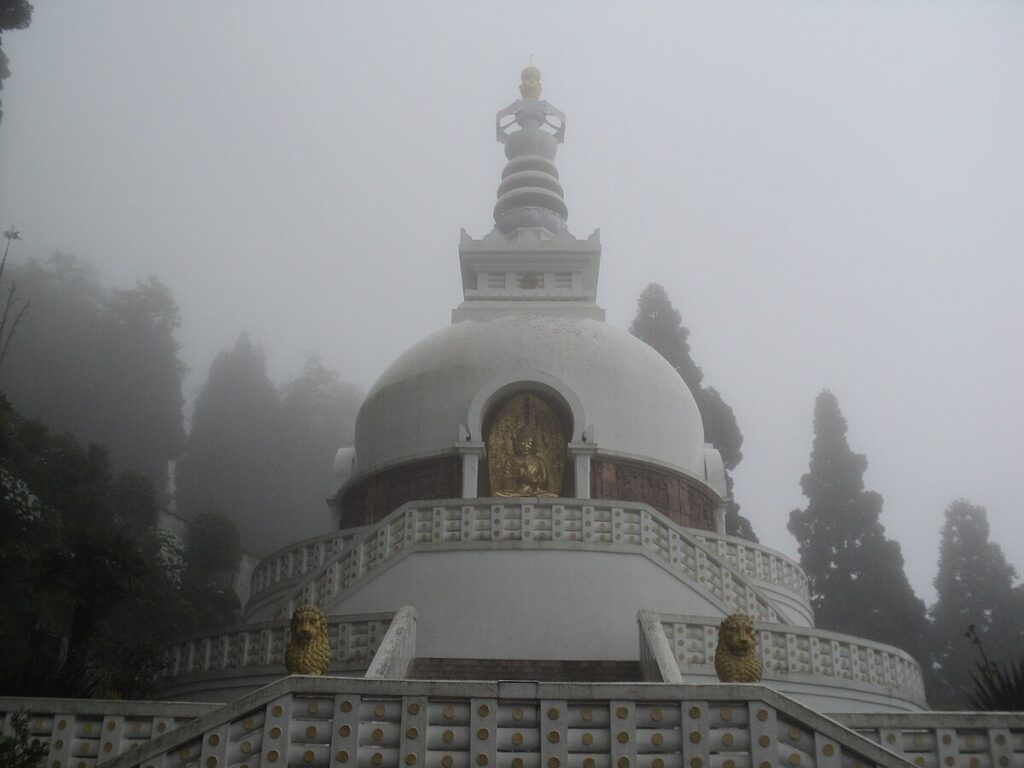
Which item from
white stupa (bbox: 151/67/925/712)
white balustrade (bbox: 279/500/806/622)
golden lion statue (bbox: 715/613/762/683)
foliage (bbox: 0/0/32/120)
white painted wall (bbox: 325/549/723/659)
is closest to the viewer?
golden lion statue (bbox: 715/613/762/683)

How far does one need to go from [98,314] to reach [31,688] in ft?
150

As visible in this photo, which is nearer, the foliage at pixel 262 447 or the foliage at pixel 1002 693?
the foliage at pixel 1002 693

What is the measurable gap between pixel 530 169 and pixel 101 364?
28.1 m

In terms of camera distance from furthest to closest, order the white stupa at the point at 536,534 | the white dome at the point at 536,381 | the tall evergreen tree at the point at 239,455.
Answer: the tall evergreen tree at the point at 239,455
the white dome at the point at 536,381
the white stupa at the point at 536,534

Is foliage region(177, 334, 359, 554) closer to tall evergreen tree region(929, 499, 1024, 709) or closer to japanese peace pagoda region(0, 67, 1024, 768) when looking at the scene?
japanese peace pagoda region(0, 67, 1024, 768)

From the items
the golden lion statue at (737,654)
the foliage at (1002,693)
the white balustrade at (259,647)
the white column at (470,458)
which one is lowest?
the foliage at (1002,693)

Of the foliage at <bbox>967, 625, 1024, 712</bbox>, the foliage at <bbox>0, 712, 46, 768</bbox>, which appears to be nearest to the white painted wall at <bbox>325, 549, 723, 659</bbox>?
the foliage at <bbox>967, 625, 1024, 712</bbox>

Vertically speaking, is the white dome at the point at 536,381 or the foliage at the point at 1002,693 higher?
the white dome at the point at 536,381

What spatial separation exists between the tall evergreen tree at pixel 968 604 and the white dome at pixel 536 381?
581 inches

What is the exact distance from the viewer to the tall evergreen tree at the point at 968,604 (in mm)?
31438

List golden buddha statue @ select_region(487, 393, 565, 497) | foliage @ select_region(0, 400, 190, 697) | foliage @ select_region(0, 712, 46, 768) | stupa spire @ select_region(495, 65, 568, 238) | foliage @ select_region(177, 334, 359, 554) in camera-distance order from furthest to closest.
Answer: foliage @ select_region(177, 334, 359, 554), stupa spire @ select_region(495, 65, 568, 238), golden buddha statue @ select_region(487, 393, 565, 497), foliage @ select_region(0, 400, 190, 697), foliage @ select_region(0, 712, 46, 768)

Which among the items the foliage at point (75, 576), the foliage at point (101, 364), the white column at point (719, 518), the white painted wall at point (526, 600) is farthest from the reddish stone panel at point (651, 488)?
the foliage at point (101, 364)

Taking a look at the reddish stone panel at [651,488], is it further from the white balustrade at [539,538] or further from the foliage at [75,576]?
the foliage at [75,576]

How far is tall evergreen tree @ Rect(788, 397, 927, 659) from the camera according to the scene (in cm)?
3039
